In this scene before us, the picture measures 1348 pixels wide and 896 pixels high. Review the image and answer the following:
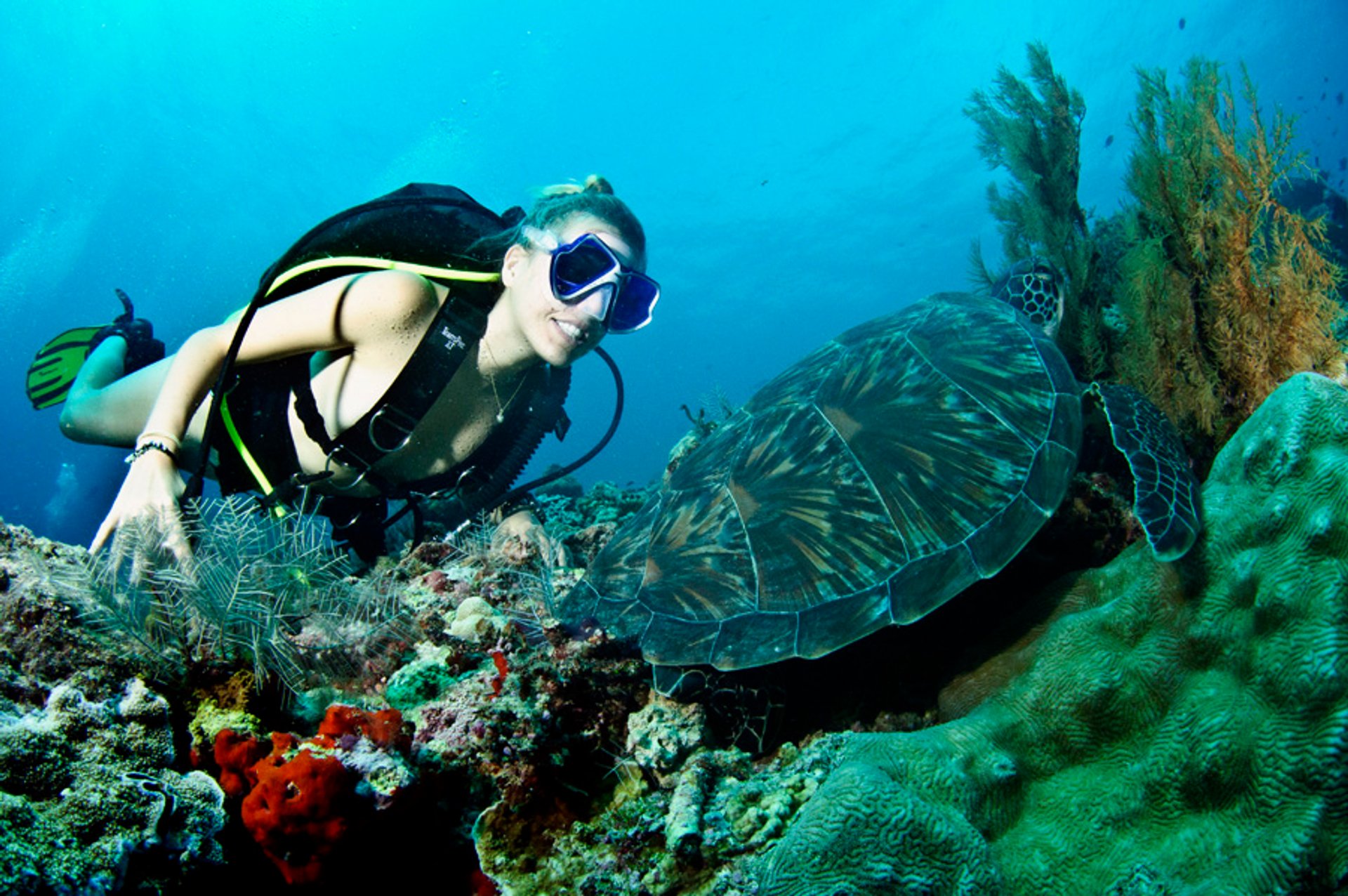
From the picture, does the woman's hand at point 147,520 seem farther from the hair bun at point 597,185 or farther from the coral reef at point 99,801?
the hair bun at point 597,185

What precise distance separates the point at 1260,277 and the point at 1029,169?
2989mm

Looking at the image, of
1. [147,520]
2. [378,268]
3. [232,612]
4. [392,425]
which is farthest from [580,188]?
[232,612]

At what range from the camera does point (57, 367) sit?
13.9 ft

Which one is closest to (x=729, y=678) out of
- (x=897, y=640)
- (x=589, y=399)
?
(x=897, y=640)

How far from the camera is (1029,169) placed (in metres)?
5.48

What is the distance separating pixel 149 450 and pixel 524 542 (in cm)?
174

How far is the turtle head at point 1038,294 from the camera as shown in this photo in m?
4.06

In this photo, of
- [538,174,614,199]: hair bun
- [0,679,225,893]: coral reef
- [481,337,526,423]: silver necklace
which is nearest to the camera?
[0,679,225,893]: coral reef

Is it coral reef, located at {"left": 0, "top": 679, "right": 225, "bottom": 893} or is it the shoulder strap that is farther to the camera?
the shoulder strap

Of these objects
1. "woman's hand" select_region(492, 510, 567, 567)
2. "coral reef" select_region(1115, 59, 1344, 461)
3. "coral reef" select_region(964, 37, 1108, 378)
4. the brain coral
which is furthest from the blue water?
the brain coral

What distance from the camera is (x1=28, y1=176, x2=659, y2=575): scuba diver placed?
267 cm

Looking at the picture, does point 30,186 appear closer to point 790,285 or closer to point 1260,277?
point 790,285

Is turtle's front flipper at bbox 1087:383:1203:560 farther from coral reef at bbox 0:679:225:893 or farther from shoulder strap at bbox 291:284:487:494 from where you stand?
shoulder strap at bbox 291:284:487:494

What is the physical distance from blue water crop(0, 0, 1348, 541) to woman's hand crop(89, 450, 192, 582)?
41.4 metres
